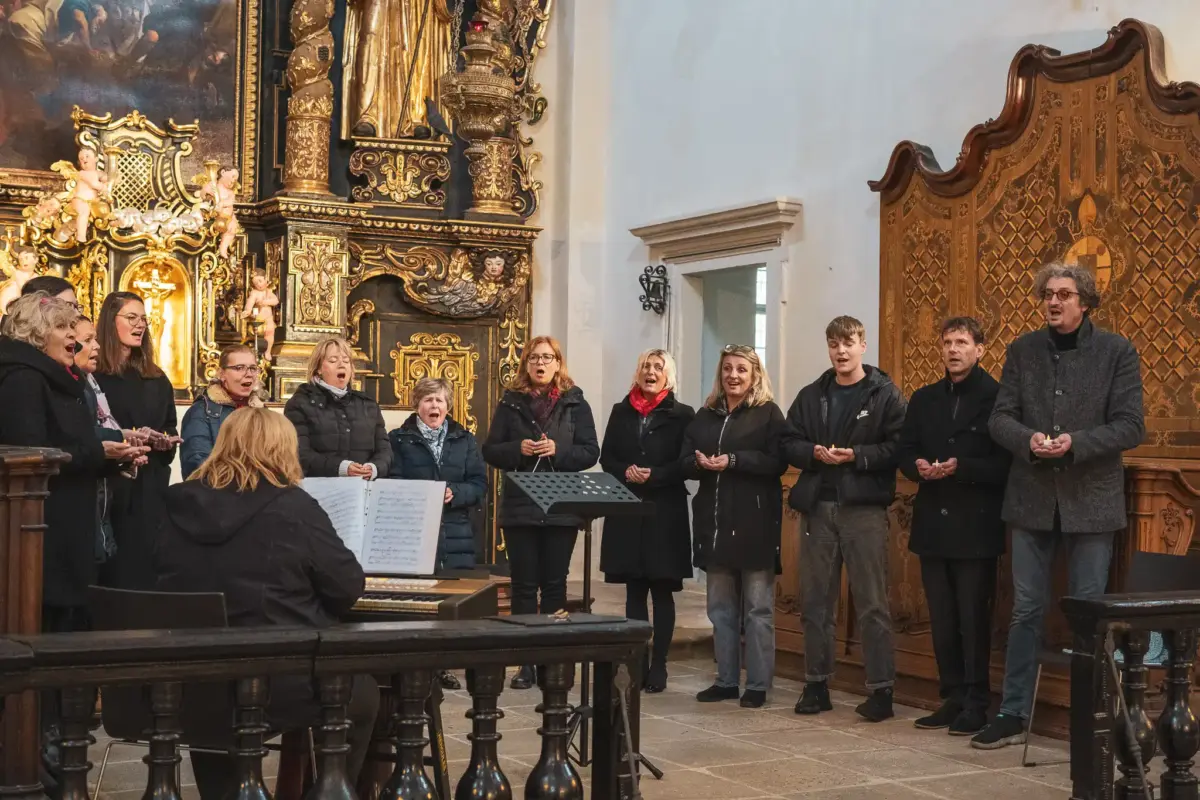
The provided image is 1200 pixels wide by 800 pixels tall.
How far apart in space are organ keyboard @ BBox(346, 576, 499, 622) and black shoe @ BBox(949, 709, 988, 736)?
241 cm

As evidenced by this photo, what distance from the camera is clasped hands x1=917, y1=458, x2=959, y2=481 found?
20.6 ft

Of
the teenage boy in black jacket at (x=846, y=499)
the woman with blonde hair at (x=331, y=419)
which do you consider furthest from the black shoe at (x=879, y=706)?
the woman with blonde hair at (x=331, y=419)

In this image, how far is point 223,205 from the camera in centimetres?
1058

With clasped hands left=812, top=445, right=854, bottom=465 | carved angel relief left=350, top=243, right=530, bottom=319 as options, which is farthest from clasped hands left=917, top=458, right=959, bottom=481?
carved angel relief left=350, top=243, right=530, bottom=319

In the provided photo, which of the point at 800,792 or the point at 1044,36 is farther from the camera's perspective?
the point at 1044,36

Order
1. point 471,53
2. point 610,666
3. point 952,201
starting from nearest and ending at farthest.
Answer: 1. point 610,666
2. point 471,53
3. point 952,201

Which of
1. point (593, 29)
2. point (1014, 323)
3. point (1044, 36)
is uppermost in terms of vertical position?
point (593, 29)

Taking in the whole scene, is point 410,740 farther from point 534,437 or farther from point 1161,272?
point 1161,272

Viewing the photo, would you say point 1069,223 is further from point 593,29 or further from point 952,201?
point 593,29

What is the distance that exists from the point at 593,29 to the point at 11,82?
4131mm

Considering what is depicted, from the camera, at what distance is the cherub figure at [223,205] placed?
1056 centimetres

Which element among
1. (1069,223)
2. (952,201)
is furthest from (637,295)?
(1069,223)

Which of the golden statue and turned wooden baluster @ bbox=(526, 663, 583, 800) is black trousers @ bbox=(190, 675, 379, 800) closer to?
turned wooden baluster @ bbox=(526, 663, 583, 800)

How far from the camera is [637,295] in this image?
38.0 ft
